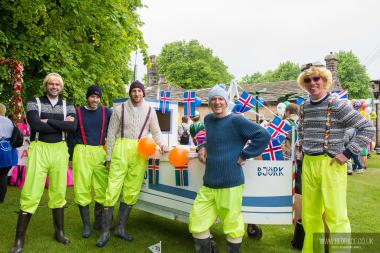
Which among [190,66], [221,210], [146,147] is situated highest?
[190,66]

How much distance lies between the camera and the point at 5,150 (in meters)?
6.14

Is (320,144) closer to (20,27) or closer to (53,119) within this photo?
(53,119)

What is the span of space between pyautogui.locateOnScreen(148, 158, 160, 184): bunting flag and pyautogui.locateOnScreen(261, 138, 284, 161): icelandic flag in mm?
1322

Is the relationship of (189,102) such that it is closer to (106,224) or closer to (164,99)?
(164,99)

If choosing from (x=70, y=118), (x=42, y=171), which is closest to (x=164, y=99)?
(x=70, y=118)

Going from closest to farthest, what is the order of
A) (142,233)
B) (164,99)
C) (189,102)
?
1. (142,233)
2. (189,102)
3. (164,99)

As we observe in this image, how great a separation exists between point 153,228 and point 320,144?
285cm

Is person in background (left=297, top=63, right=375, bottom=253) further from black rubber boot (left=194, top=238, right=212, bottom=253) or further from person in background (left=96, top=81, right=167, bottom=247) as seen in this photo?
person in background (left=96, top=81, right=167, bottom=247)

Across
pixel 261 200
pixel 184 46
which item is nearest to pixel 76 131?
pixel 261 200

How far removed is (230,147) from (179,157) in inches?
32.4

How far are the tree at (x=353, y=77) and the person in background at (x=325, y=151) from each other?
4772cm

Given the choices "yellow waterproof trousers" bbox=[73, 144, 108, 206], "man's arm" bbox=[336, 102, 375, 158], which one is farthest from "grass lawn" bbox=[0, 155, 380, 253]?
"man's arm" bbox=[336, 102, 375, 158]

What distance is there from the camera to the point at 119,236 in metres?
4.49

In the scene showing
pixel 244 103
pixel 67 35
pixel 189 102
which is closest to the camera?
pixel 244 103
